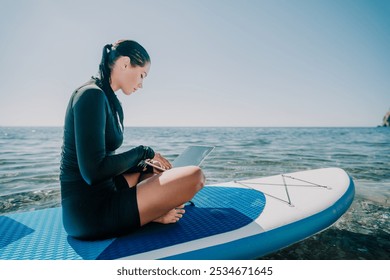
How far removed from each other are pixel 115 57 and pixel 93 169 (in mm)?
813

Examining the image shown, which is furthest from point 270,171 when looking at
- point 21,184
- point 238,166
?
point 21,184

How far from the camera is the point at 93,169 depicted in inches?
56.2

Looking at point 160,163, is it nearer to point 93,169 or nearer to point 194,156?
point 194,156

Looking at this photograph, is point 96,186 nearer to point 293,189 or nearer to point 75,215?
point 75,215

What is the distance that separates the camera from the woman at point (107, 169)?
55.1 inches

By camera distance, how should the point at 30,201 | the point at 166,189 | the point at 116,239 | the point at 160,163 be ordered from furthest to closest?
the point at 30,201 < the point at 160,163 < the point at 116,239 < the point at 166,189

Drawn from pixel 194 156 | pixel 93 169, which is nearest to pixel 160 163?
pixel 194 156

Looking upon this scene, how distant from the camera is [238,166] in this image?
780 centimetres

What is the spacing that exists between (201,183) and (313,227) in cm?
145

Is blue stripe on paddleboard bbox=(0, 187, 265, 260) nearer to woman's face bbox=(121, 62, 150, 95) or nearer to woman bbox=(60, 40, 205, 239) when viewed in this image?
woman bbox=(60, 40, 205, 239)

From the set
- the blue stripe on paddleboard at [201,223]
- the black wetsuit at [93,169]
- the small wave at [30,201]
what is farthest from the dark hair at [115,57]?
the small wave at [30,201]

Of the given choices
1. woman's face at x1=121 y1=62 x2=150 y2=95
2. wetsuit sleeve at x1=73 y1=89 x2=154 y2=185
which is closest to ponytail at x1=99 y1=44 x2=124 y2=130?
woman's face at x1=121 y1=62 x2=150 y2=95

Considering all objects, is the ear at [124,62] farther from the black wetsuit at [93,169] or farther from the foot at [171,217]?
the foot at [171,217]

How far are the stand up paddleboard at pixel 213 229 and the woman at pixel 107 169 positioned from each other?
0.16 meters
